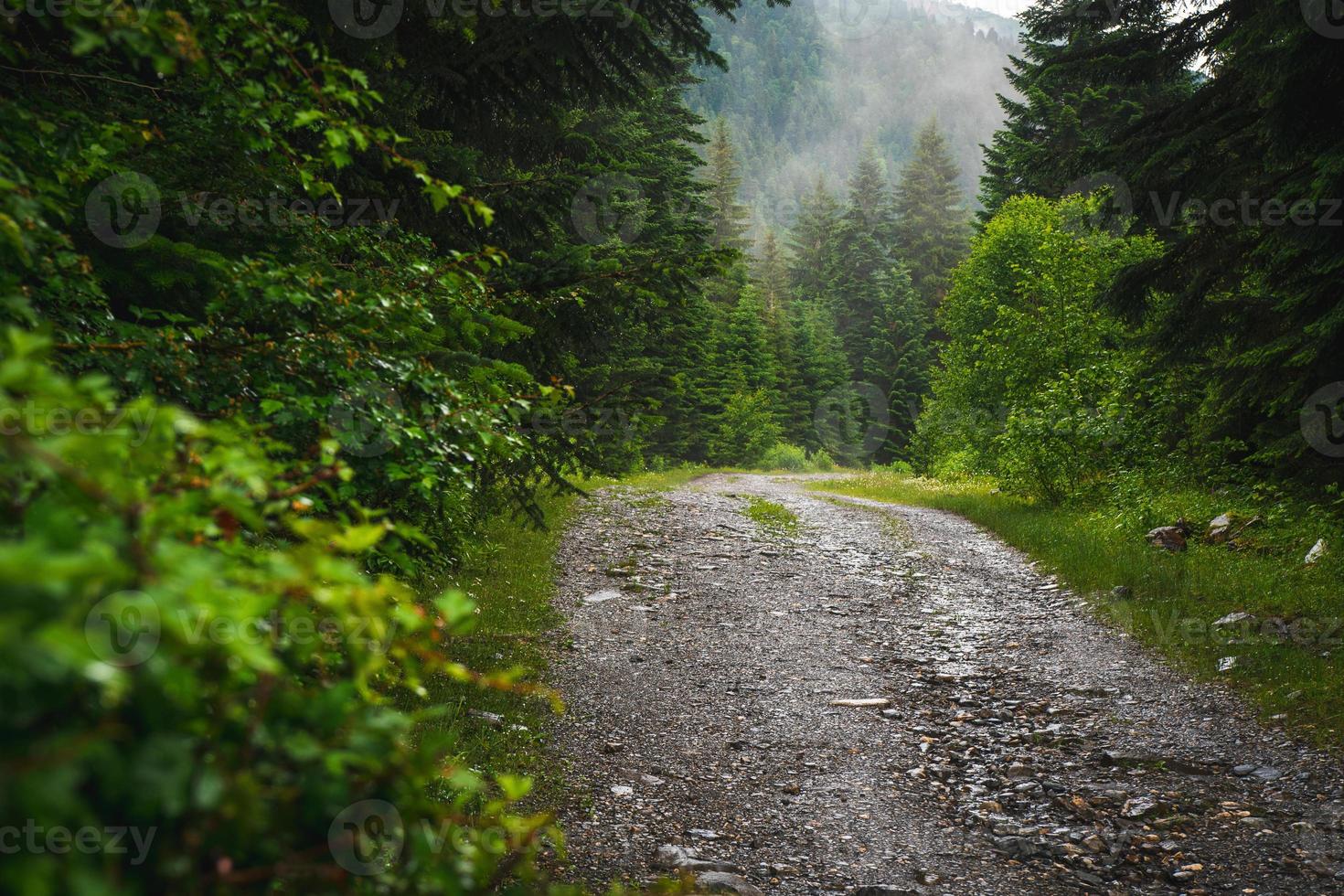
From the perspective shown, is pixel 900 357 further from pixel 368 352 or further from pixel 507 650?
pixel 368 352

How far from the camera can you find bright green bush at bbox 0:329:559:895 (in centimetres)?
97

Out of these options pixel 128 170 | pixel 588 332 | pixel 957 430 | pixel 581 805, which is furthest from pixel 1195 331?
pixel 957 430

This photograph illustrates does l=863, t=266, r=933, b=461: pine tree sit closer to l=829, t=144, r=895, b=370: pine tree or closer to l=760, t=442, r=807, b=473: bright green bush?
l=829, t=144, r=895, b=370: pine tree

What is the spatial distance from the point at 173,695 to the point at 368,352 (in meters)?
2.52

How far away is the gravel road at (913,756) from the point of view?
4336mm

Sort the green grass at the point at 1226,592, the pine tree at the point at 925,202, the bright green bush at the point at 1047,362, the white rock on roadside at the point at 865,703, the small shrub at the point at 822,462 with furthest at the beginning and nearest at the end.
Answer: the pine tree at the point at 925,202, the small shrub at the point at 822,462, the bright green bush at the point at 1047,362, the white rock on roadside at the point at 865,703, the green grass at the point at 1226,592

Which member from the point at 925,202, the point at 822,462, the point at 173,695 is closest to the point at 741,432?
the point at 822,462

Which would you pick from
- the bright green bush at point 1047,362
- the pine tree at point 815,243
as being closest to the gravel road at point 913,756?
the bright green bush at point 1047,362

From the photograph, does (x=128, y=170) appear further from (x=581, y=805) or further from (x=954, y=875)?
(x=954, y=875)

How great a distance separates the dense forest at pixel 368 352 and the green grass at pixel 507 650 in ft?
1.02

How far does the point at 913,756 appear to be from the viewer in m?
5.79

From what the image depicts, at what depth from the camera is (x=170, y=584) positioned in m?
1.11

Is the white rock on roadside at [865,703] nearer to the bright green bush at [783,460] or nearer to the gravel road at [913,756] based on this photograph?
the gravel road at [913,756]

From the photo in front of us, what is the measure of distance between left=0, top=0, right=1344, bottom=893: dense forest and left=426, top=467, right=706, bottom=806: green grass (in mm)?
311
